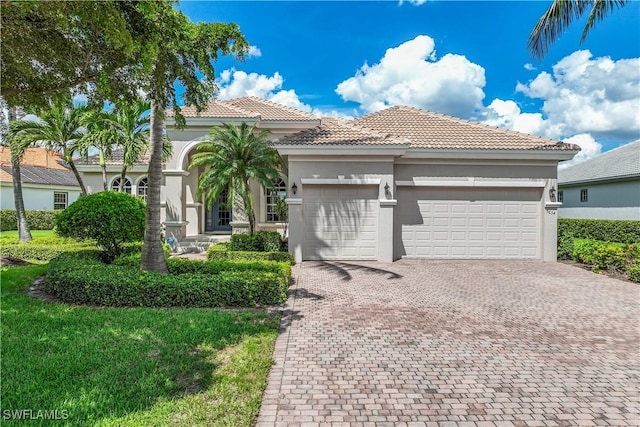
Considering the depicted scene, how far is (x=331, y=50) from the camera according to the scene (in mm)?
15070

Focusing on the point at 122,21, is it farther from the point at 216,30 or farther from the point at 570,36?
the point at 570,36

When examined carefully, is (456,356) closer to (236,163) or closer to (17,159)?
(236,163)

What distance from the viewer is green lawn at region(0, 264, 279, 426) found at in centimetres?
335

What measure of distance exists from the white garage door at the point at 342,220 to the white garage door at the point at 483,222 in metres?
1.31

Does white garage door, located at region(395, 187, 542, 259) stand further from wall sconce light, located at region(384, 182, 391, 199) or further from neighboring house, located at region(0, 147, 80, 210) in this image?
neighboring house, located at region(0, 147, 80, 210)

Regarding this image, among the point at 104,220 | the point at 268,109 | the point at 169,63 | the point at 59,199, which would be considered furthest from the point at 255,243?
the point at 59,199

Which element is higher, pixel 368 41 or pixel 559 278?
pixel 368 41

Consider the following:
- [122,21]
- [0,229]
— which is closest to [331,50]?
[122,21]

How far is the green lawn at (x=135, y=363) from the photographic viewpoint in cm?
335

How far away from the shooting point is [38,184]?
26266 millimetres

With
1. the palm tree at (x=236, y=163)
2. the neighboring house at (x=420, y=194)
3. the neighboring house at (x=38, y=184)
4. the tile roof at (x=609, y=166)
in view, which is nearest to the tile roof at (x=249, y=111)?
the palm tree at (x=236, y=163)

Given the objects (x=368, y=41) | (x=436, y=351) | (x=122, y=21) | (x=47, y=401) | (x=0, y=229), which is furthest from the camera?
(x=0, y=229)

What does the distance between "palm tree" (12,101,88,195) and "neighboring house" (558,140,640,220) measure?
28.9m

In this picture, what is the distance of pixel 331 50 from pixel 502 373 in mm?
14435
